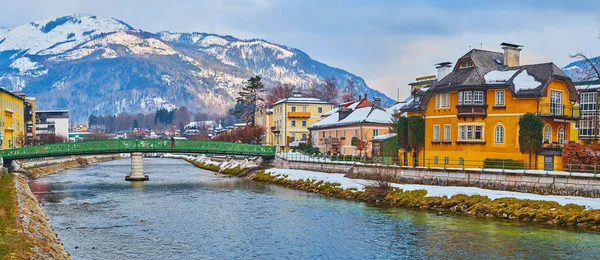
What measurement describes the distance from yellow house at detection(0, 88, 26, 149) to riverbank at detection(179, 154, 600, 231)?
60.9 m

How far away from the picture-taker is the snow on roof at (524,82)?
55656mm

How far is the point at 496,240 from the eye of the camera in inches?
1348

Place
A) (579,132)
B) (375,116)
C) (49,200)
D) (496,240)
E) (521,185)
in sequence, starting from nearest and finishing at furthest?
(496,240), (521,185), (49,200), (579,132), (375,116)

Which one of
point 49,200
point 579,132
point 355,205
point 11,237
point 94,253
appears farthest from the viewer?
point 579,132

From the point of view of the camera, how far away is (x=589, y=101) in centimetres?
7088

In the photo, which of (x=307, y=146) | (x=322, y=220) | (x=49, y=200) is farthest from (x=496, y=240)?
(x=307, y=146)

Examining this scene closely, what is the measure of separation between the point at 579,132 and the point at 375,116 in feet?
110

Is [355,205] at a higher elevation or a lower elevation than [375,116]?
lower

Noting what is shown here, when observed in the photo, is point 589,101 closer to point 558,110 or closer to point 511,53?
point 511,53

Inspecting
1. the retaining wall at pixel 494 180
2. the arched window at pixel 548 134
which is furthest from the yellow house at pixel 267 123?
the arched window at pixel 548 134

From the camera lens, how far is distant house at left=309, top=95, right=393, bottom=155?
3696 inches

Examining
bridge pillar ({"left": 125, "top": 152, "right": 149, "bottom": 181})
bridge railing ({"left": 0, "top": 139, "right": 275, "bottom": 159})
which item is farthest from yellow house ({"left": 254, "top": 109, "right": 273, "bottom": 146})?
bridge pillar ({"left": 125, "top": 152, "right": 149, "bottom": 181})

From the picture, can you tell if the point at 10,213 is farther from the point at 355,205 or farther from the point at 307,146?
the point at 307,146

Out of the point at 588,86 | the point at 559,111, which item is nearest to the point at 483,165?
the point at 559,111
